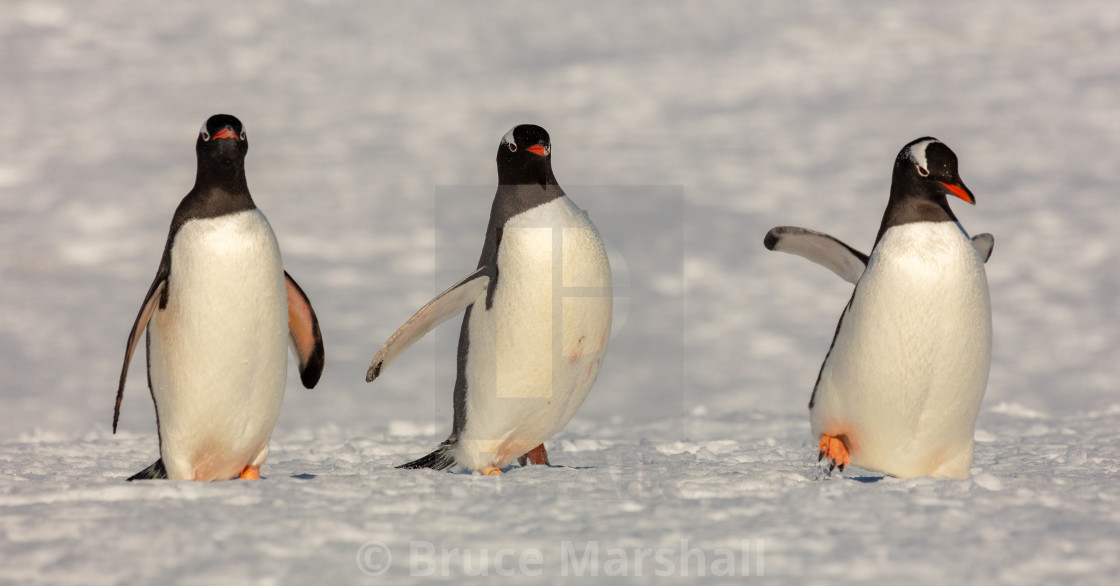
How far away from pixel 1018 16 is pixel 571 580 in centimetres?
1017

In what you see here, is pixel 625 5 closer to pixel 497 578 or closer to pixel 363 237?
pixel 363 237

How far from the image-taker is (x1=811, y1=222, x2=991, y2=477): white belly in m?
3.20

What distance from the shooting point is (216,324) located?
10.6 ft

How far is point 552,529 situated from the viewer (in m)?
2.67

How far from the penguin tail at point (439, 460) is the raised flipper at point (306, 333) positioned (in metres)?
0.44

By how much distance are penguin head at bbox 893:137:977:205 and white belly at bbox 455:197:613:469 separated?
3.22 feet

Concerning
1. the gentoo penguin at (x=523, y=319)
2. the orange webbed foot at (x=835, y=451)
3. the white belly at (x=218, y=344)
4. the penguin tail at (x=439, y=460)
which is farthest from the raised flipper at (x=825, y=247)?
the white belly at (x=218, y=344)

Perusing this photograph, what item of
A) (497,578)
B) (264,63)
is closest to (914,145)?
(497,578)

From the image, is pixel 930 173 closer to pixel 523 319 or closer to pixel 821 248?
pixel 821 248

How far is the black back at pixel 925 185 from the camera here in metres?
3.28

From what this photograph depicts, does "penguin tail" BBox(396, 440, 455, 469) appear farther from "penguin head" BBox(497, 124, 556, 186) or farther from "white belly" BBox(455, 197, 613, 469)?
"penguin head" BBox(497, 124, 556, 186)

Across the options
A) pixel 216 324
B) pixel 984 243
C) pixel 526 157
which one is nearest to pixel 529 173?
pixel 526 157

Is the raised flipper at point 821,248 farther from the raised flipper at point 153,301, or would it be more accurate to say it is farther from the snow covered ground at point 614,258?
the raised flipper at point 153,301

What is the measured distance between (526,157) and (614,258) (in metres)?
2.00
